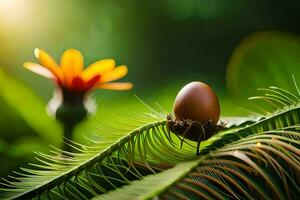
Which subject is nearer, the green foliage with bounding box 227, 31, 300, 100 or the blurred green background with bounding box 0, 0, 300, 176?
the green foliage with bounding box 227, 31, 300, 100

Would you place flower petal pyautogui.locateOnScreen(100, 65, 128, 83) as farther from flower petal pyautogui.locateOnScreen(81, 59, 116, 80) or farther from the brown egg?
the brown egg

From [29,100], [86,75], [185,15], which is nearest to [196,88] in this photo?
[86,75]

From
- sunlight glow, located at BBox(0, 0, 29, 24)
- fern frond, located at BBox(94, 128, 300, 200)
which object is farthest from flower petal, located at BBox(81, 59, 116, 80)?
sunlight glow, located at BBox(0, 0, 29, 24)

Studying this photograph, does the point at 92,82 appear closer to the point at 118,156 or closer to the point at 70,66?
the point at 70,66

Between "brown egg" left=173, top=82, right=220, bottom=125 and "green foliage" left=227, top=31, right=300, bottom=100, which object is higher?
"green foliage" left=227, top=31, right=300, bottom=100

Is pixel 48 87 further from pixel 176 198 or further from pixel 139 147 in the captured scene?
pixel 176 198

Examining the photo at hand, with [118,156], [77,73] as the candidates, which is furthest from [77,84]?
[118,156]
